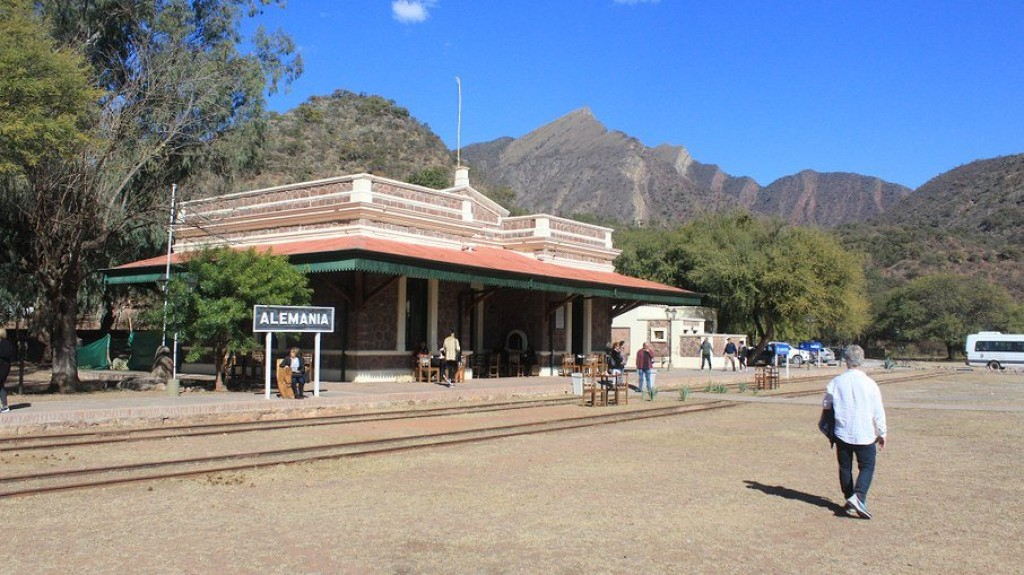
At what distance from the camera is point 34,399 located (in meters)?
18.0

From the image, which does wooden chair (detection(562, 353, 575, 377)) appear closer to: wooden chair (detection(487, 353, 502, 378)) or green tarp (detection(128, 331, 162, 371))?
wooden chair (detection(487, 353, 502, 378))

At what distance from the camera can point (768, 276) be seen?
143 feet

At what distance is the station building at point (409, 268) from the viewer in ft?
75.4

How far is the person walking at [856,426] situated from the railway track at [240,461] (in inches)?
247

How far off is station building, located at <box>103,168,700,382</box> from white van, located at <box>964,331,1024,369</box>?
28349 millimetres

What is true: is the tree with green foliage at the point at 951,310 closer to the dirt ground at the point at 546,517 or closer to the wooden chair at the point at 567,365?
the wooden chair at the point at 567,365

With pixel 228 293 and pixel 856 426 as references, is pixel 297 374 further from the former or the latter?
pixel 856 426

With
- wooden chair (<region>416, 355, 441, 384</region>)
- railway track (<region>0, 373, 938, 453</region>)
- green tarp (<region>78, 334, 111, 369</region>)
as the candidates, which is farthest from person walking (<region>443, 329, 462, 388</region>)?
green tarp (<region>78, 334, 111, 369</region>)

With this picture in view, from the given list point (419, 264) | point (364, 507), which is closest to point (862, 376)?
point (364, 507)

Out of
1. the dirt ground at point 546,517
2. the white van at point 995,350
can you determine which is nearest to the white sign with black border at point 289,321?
the dirt ground at point 546,517

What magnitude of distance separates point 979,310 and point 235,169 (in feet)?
200

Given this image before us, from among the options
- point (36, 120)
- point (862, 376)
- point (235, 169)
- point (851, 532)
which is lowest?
point (851, 532)

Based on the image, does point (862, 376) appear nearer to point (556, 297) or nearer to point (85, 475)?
point (85, 475)

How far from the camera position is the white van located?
49438mm
